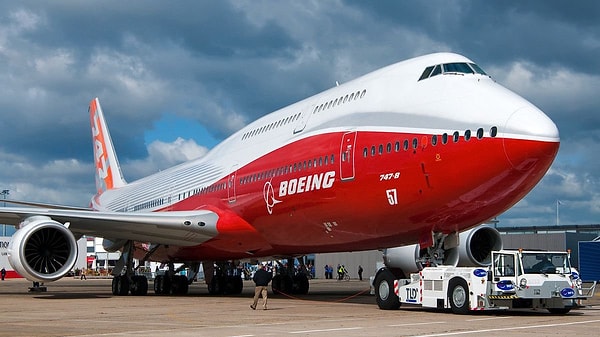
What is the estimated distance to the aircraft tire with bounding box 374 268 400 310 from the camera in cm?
1680

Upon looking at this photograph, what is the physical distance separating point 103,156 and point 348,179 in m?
24.6

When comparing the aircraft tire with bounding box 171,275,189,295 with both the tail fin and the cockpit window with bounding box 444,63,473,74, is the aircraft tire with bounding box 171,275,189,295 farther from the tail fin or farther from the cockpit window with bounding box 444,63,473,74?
the cockpit window with bounding box 444,63,473,74

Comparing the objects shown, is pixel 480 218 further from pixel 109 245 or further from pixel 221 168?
pixel 109 245

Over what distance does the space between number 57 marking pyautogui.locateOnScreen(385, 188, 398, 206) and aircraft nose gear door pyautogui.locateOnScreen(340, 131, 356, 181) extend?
1173 millimetres

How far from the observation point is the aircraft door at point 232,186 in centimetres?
2228

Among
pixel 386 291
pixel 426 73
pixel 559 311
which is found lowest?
pixel 559 311

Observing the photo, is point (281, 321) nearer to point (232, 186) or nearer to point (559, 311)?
point (559, 311)

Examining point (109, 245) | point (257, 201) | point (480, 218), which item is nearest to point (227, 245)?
point (257, 201)

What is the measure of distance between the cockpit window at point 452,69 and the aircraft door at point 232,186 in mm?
7774

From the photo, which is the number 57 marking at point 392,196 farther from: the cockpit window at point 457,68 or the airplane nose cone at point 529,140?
the cockpit window at point 457,68

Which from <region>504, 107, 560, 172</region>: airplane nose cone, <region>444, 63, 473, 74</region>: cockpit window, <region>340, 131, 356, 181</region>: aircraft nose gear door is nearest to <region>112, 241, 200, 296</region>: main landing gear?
<region>340, 131, 356, 181</region>: aircraft nose gear door

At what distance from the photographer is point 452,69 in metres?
16.3

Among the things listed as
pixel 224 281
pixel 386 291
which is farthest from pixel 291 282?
pixel 386 291

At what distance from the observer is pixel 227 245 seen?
76.3 feet
